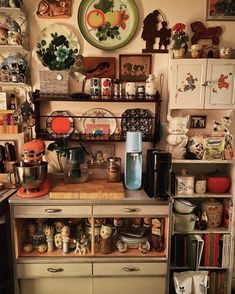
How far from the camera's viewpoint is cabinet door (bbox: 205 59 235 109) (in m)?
1.83

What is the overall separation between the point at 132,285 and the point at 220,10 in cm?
224

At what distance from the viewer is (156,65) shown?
6.57 feet

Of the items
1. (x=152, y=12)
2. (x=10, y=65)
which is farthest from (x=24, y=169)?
(x=152, y=12)

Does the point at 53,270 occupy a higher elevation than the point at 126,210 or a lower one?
lower

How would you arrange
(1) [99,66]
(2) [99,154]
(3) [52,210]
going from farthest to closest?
(2) [99,154]
(1) [99,66]
(3) [52,210]

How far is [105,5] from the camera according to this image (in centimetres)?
192

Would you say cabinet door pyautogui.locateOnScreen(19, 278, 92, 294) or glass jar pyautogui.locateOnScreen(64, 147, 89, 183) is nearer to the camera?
cabinet door pyautogui.locateOnScreen(19, 278, 92, 294)

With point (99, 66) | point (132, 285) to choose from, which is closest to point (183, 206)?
point (132, 285)

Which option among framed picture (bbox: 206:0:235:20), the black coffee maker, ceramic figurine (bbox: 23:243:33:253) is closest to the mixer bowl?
ceramic figurine (bbox: 23:243:33:253)

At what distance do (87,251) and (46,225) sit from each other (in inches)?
14.4

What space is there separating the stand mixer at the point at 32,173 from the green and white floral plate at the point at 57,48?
2.25 feet

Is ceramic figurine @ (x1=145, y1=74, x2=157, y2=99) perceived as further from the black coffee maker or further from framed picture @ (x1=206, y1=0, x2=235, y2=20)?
framed picture @ (x1=206, y1=0, x2=235, y2=20)

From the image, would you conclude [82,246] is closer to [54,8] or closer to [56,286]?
[56,286]

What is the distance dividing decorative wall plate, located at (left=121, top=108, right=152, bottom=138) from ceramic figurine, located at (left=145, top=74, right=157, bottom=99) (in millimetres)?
159
